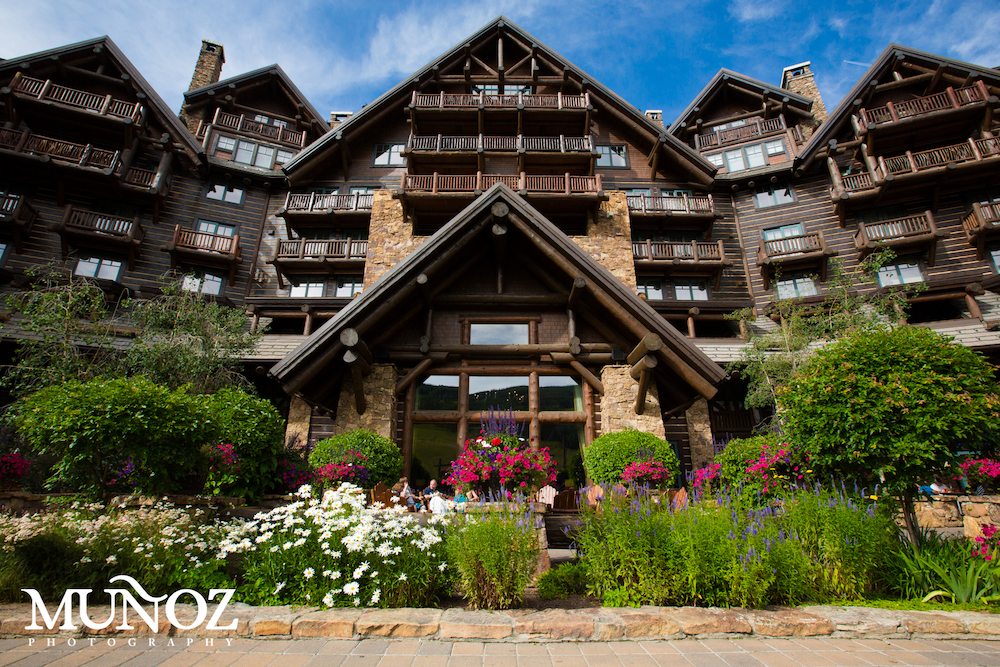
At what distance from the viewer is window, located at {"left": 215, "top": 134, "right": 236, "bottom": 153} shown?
2511cm

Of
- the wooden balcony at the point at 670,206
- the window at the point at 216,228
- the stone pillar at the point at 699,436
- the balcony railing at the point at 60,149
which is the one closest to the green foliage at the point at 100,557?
the stone pillar at the point at 699,436

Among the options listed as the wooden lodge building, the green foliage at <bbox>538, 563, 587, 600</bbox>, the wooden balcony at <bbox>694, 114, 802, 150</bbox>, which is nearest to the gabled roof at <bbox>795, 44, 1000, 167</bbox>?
the wooden lodge building

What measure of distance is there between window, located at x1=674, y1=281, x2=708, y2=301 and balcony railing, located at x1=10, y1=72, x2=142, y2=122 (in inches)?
1082

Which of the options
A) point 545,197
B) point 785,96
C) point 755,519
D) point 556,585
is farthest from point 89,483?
point 785,96

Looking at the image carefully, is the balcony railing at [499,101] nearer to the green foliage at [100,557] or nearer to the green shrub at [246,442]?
the green shrub at [246,442]

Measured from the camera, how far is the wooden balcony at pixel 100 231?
795 inches

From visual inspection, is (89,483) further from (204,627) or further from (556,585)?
(556,585)

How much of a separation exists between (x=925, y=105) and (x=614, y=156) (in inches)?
562

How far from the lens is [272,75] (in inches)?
1041

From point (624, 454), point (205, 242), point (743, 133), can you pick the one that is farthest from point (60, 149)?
point (743, 133)

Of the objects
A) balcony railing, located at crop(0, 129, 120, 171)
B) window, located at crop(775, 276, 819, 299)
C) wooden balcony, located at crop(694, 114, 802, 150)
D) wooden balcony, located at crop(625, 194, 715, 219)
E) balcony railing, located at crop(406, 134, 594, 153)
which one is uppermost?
wooden balcony, located at crop(694, 114, 802, 150)

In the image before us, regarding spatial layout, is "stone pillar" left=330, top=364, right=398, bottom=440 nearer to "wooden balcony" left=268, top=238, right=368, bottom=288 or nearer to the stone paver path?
the stone paver path

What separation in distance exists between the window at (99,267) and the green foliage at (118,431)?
59.1 feet

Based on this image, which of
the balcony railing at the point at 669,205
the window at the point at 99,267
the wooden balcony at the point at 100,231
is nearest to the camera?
the wooden balcony at the point at 100,231
